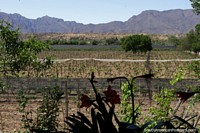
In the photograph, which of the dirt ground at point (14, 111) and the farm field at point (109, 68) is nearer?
the dirt ground at point (14, 111)

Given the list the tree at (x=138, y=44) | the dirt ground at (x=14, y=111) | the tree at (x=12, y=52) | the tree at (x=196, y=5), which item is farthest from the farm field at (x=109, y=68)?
the tree at (x=138, y=44)

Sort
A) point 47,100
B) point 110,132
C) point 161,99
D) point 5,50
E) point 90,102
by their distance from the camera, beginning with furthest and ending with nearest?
point 5,50, point 47,100, point 161,99, point 90,102, point 110,132

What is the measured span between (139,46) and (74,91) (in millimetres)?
39396

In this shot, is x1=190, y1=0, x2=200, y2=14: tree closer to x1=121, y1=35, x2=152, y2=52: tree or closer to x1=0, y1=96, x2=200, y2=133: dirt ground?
x1=0, y1=96, x2=200, y2=133: dirt ground

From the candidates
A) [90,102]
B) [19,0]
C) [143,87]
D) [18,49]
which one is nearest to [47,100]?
[18,49]

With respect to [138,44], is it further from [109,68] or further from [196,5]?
[196,5]

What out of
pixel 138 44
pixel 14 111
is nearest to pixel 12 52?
pixel 14 111

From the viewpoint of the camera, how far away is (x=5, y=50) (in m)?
4.48

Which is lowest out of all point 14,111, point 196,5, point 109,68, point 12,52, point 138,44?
point 109,68

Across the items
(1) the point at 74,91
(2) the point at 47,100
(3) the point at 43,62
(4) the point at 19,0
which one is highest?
A: (4) the point at 19,0

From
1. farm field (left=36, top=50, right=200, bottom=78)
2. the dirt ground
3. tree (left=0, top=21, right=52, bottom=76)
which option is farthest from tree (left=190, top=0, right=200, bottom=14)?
farm field (left=36, top=50, right=200, bottom=78)

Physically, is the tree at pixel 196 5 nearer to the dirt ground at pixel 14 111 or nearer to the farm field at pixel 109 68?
the dirt ground at pixel 14 111

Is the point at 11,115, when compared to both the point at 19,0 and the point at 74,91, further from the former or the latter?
the point at 19,0

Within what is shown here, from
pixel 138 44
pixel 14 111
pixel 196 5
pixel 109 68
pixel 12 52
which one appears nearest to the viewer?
pixel 12 52
